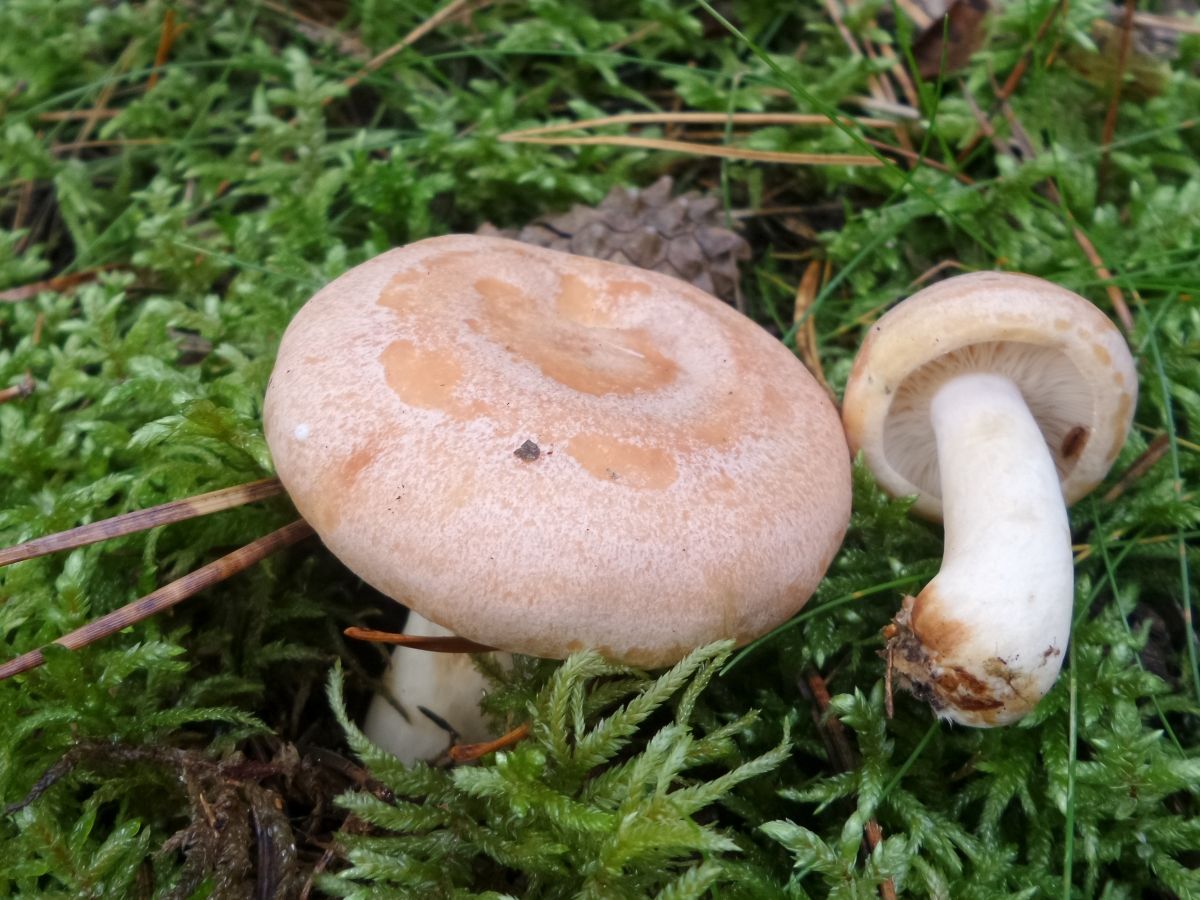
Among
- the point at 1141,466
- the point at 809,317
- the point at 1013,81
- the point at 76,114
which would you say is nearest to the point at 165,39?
the point at 76,114

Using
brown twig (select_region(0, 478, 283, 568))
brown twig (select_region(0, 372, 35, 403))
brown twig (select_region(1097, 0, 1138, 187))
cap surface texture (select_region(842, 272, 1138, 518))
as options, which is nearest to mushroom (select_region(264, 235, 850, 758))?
cap surface texture (select_region(842, 272, 1138, 518))

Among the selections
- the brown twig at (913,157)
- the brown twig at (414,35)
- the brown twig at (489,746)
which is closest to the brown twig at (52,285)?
the brown twig at (414,35)

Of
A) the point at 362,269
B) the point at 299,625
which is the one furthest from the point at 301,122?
the point at 299,625

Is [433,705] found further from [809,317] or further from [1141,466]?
[1141,466]

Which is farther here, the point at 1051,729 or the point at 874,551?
the point at 874,551

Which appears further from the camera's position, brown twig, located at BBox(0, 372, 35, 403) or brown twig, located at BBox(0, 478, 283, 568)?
brown twig, located at BBox(0, 372, 35, 403)

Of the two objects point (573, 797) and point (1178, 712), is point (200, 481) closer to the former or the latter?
point (573, 797)

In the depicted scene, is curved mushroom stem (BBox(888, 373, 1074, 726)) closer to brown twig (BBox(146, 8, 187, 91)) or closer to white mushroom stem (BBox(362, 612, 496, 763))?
white mushroom stem (BBox(362, 612, 496, 763))
